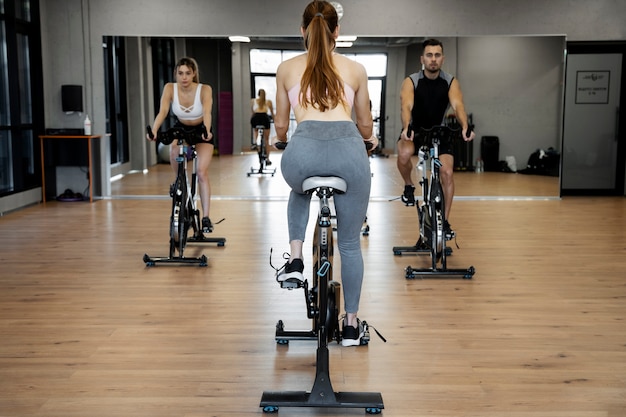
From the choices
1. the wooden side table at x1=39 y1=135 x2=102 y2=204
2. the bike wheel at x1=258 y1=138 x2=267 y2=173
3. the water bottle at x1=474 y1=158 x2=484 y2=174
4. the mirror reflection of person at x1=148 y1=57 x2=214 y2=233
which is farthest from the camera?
the water bottle at x1=474 y1=158 x2=484 y2=174

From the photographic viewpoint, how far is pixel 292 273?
9.22 feet

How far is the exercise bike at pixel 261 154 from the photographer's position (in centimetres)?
977

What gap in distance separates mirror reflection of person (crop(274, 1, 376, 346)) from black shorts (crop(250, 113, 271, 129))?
22.4 feet

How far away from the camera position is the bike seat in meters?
2.61

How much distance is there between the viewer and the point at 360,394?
9.09ft

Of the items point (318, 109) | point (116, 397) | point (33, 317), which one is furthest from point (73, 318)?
point (318, 109)

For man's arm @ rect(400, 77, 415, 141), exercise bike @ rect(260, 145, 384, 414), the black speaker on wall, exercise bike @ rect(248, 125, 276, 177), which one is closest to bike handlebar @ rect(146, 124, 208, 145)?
man's arm @ rect(400, 77, 415, 141)

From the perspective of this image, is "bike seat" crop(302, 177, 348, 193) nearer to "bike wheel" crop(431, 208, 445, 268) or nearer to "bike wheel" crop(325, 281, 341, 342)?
"bike wheel" crop(325, 281, 341, 342)

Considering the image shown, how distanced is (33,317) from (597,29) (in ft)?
25.3

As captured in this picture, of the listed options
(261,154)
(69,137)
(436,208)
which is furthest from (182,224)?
(261,154)

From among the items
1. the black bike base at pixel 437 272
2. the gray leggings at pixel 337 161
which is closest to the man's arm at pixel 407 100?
the black bike base at pixel 437 272

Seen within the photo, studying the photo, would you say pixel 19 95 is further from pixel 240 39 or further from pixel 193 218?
pixel 193 218

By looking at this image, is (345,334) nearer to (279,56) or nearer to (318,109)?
(318,109)

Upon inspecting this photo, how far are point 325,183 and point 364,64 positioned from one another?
22.6 ft
